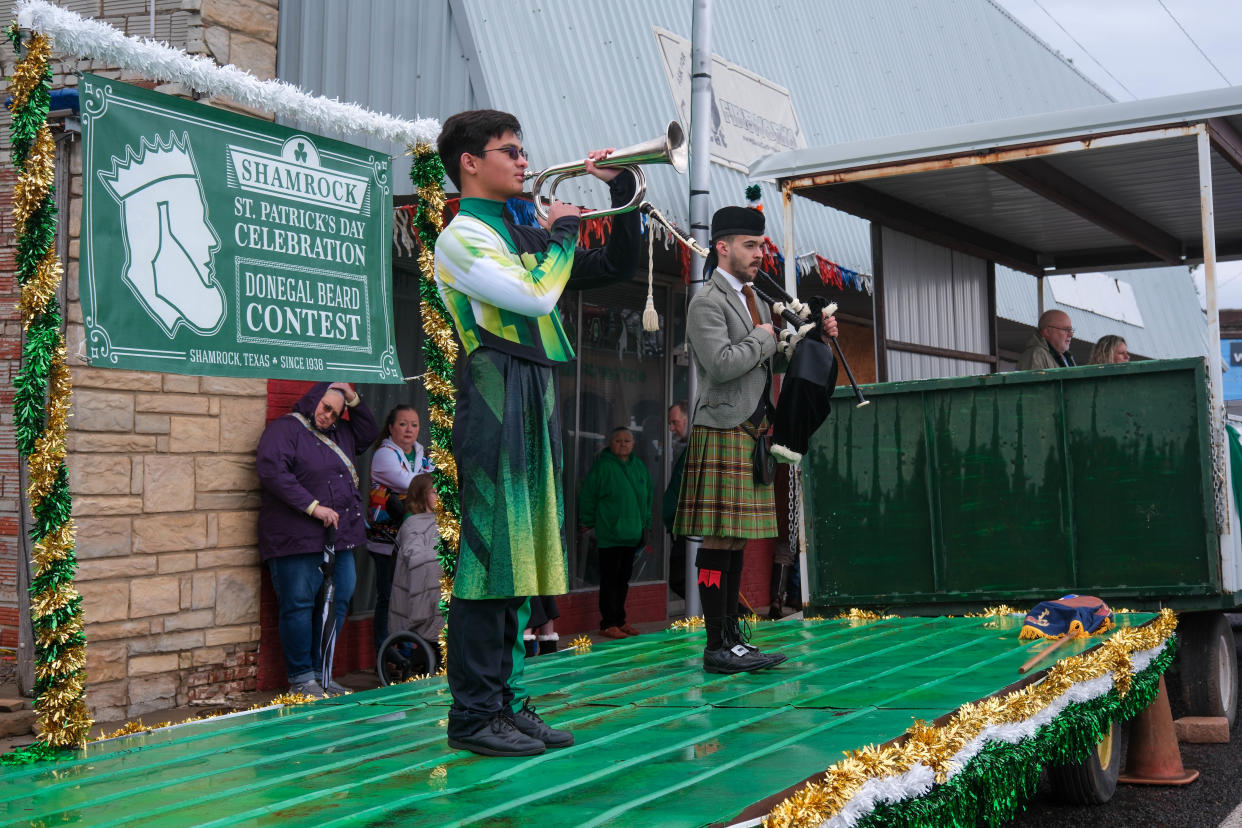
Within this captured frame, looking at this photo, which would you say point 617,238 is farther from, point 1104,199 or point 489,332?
point 1104,199

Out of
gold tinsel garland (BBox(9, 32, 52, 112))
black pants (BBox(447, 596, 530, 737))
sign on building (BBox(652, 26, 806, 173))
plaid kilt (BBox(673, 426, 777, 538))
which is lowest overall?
black pants (BBox(447, 596, 530, 737))

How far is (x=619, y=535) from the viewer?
995 cm

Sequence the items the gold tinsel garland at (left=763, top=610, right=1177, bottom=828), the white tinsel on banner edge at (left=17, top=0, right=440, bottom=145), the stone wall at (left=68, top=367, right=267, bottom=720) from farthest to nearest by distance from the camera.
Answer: the stone wall at (left=68, top=367, right=267, bottom=720) → the white tinsel on banner edge at (left=17, top=0, right=440, bottom=145) → the gold tinsel garland at (left=763, top=610, right=1177, bottom=828)

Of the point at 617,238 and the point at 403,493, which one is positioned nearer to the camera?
the point at 617,238

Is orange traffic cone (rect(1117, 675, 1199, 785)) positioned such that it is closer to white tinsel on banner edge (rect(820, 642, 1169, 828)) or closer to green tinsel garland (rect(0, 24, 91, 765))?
white tinsel on banner edge (rect(820, 642, 1169, 828))

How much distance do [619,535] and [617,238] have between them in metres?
5.89

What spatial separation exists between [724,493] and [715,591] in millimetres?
421

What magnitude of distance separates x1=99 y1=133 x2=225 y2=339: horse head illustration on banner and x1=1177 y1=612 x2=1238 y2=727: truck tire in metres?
5.41

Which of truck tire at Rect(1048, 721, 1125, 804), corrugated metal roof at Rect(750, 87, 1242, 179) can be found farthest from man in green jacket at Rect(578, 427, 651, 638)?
truck tire at Rect(1048, 721, 1125, 804)

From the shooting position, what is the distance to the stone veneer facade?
6828mm

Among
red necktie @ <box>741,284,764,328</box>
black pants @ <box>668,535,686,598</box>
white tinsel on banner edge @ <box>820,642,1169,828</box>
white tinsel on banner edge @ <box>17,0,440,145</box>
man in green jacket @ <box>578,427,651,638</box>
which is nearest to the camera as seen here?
white tinsel on banner edge @ <box>820,642,1169,828</box>

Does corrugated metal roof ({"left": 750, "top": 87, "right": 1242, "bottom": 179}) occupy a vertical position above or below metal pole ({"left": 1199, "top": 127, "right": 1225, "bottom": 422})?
above

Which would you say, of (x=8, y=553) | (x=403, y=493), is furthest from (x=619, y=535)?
(x=8, y=553)

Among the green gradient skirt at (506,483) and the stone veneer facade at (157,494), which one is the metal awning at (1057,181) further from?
the green gradient skirt at (506,483)
